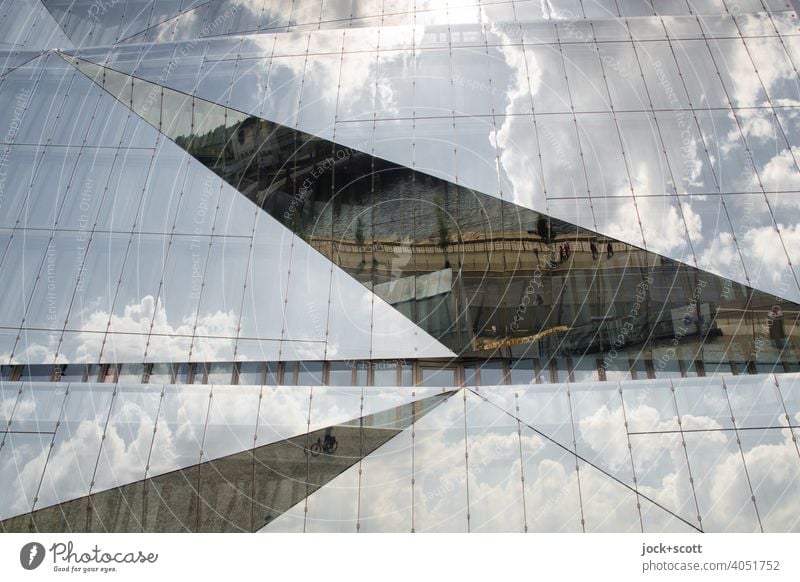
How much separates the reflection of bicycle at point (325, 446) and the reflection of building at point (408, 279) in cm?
4

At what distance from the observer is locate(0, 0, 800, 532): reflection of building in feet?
23.0

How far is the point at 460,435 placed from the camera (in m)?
7.20

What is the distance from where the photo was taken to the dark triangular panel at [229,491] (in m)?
6.96

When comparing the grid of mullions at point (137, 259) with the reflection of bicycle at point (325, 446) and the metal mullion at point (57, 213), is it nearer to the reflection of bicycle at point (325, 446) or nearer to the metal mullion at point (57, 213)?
the metal mullion at point (57, 213)

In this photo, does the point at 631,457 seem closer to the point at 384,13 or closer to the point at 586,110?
the point at 586,110

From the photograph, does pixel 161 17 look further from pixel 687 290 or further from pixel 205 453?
pixel 687 290

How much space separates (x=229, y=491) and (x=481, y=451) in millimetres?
2936

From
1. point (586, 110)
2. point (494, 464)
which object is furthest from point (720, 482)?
point (586, 110)

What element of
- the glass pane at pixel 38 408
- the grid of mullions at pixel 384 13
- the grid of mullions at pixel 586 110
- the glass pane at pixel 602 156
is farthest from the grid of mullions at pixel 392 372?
the grid of mullions at pixel 384 13

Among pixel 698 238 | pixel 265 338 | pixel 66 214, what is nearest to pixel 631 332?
pixel 698 238

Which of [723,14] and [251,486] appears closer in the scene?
[251,486]

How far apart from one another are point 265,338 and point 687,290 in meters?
5.35

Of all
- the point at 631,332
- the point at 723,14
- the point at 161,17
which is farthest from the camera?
the point at 161,17

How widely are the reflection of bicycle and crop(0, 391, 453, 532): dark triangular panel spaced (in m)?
0.01
